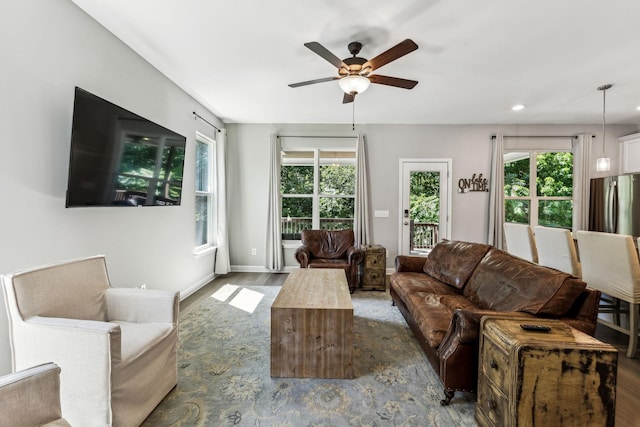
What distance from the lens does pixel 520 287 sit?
197 centimetres

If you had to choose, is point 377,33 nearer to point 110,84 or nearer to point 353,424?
point 110,84

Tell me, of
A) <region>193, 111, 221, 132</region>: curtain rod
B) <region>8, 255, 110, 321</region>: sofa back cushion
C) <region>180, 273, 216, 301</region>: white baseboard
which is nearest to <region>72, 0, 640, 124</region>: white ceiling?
<region>193, 111, 221, 132</region>: curtain rod

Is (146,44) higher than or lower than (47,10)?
higher

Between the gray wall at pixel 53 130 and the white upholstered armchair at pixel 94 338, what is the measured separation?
14.7 inches

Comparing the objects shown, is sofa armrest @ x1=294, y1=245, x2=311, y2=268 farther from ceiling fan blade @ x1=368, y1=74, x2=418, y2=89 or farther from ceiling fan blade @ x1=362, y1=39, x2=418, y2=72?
ceiling fan blade @ x1=362, y1=39, x2=418, y2=72

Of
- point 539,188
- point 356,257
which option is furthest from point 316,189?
point 539,188

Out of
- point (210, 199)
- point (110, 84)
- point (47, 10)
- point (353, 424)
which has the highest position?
point (47, 10)

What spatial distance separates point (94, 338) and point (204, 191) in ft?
11.4

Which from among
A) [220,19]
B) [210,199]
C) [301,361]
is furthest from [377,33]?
[210,199]

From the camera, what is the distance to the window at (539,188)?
16.3 feet

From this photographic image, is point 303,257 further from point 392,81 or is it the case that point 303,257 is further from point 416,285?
point 392,81

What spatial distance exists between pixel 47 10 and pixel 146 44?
77 cm

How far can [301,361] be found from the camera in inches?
79.5

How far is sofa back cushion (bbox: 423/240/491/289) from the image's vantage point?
2.74m
